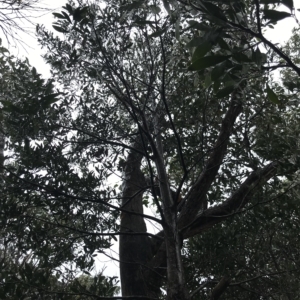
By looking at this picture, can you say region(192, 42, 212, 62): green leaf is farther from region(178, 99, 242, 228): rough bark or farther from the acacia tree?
region(178, 99, 242, 228): rough bark

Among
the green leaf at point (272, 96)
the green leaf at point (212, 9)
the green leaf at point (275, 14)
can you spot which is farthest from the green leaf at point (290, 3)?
the green leaf at point (272, 96)

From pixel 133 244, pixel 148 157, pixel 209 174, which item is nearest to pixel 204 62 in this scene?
pixel 148 157

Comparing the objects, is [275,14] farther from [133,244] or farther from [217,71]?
[133,244]

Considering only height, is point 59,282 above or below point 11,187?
below

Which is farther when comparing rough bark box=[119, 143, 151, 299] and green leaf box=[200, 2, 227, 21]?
rough bark box=[119, 143, 151, 299]

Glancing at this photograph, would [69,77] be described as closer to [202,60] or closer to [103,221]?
[103,221]

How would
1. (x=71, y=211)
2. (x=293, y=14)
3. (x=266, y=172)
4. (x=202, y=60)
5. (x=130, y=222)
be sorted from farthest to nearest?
(x=130, y=222) → (x=266, y=172) → (x=71, y=211) → (x=202, y=60) → (x=293, y=14)

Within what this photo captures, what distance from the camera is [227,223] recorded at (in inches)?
184

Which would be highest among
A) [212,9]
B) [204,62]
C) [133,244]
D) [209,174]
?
[209,174]

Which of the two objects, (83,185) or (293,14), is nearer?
(293,14)

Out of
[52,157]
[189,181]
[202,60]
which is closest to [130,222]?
[189,181]

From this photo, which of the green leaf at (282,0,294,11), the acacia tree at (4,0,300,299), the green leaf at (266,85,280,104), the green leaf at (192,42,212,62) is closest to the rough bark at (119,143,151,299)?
the acacia tree at (4,0,300,299)

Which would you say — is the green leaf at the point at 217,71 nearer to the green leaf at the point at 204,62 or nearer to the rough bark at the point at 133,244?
the green leaf at the point at 204,62

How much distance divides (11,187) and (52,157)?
0.48 meters
